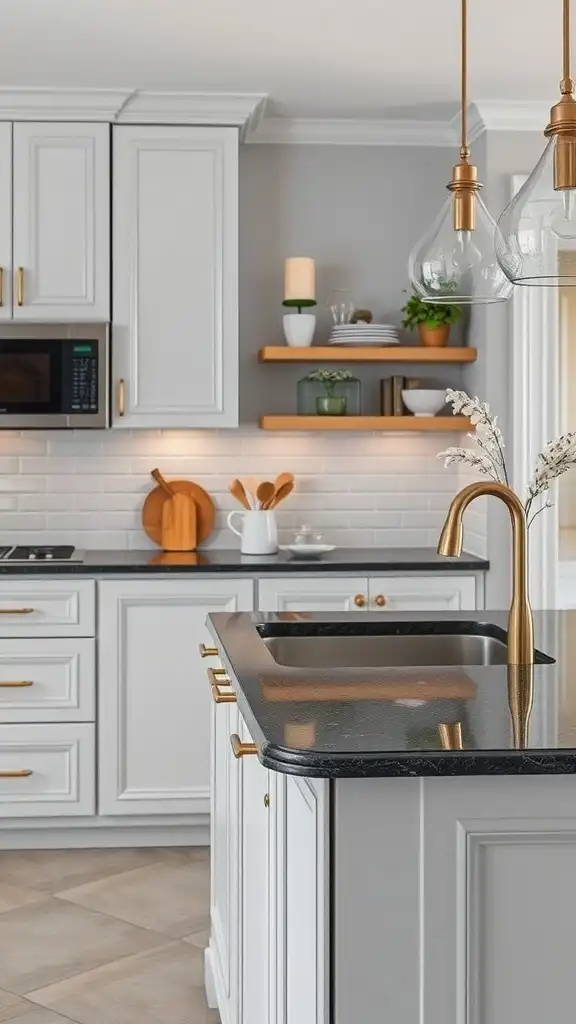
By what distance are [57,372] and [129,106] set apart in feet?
3.15

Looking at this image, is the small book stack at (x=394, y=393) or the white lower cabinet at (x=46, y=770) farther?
the small book stack at (x=394, y=393)

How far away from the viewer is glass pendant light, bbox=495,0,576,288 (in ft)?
5.11

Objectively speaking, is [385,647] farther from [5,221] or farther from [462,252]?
[5,221]

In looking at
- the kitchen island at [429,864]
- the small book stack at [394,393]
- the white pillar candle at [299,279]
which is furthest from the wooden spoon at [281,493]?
the kitchen island at [429,864]

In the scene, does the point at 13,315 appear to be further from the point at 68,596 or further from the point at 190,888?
the point at 190,888

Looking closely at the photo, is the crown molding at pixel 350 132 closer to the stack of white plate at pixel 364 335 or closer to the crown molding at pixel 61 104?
the crown molding at pixel 61 104

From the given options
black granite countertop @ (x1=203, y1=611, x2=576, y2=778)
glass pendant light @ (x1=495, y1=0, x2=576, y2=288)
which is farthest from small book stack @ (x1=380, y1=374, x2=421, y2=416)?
glass pendant light @ (x1=495, y1=0, x2=576, y2=288)

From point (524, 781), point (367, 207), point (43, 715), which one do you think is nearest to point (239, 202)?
point (367, 207)

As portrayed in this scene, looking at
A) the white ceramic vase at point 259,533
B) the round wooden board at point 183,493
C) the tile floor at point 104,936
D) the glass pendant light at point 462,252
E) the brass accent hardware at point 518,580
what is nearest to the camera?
the glass pendant light at point 462,252

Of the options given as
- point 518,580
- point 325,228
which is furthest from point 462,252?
point 325,228

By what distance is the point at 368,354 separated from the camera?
4.40m

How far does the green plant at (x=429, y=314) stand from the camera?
4398 mm

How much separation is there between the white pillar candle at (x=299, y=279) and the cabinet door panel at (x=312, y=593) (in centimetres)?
109

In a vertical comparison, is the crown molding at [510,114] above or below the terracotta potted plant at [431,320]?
above
